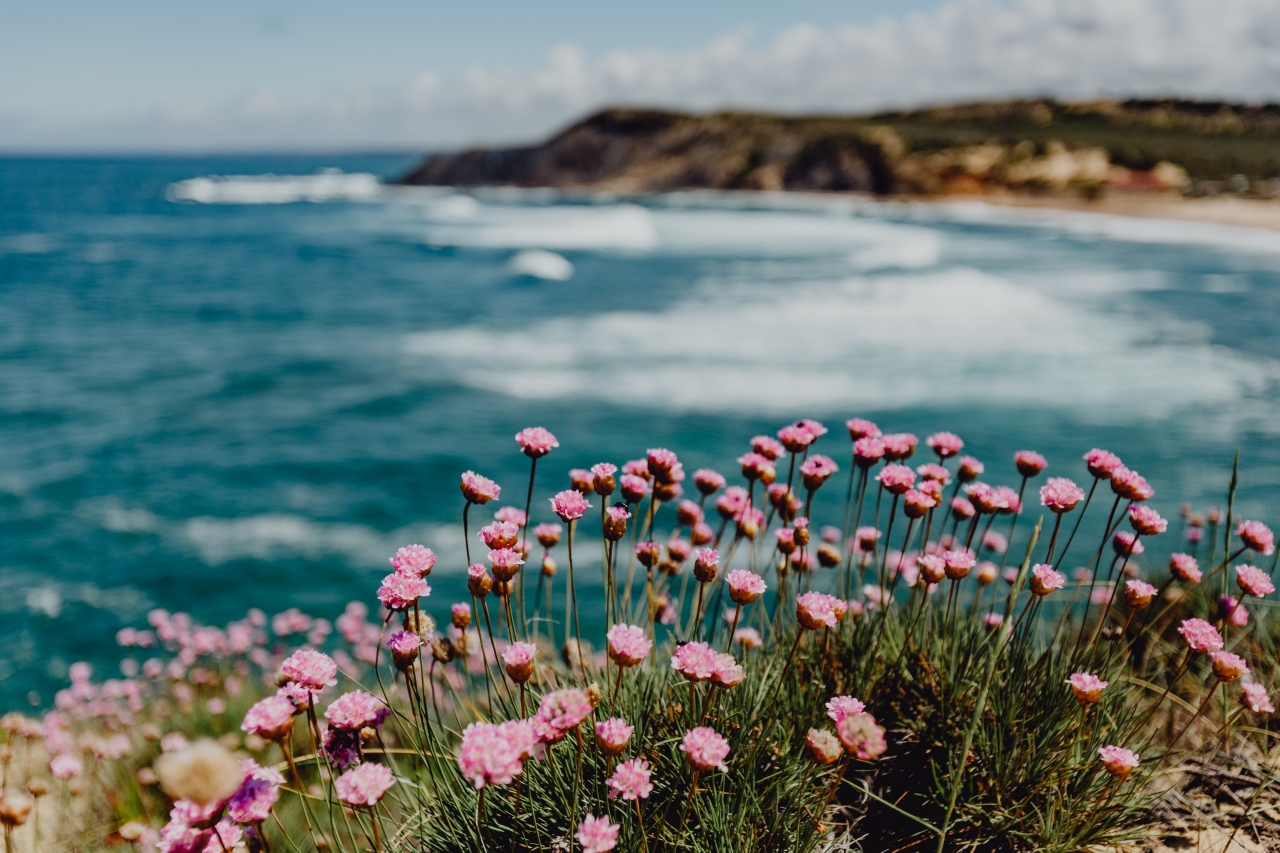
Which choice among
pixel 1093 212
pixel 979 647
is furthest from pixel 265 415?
pixel 1093 212

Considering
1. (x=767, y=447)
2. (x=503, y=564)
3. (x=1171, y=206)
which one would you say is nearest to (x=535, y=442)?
(x=503, y=564)

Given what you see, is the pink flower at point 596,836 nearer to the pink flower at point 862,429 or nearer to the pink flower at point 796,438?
the pink flower at point 796,438

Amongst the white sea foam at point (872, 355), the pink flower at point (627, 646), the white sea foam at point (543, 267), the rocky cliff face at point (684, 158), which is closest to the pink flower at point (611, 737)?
the pink flower at point (627, 646)

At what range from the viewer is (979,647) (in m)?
2.58

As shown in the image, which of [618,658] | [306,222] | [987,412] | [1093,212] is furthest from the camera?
[306,222]

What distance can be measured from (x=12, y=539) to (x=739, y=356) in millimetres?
15243

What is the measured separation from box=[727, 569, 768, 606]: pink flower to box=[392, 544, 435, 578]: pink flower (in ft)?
2.56

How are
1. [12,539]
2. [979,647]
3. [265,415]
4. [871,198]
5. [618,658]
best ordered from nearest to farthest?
1. [618,658]
2. [979,647]
3. [12,539]
4. [265,415]
5. [871,198]

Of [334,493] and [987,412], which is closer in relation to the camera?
[334,493]

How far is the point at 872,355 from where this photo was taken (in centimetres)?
1967

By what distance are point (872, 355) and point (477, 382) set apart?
399 inches

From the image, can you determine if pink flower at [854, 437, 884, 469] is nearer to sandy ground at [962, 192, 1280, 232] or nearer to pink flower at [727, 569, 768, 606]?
pink flower at [727, 569, 768, 606]

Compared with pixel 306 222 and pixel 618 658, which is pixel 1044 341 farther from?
pixel 306 222

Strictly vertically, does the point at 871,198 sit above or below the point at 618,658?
above
